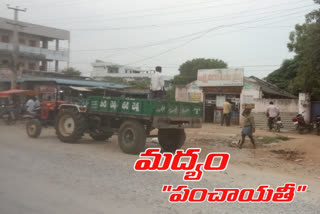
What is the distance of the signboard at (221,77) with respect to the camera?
72.7 ft

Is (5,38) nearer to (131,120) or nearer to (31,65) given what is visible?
(31,65)

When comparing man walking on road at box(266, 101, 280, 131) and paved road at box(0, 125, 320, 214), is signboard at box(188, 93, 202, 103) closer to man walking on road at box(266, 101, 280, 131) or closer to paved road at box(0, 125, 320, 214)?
man walking on road at box(266, 101, 280, 131)

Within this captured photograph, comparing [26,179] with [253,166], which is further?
[253,166]

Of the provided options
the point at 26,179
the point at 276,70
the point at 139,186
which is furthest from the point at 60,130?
the point at 276,70

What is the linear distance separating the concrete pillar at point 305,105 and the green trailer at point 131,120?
1022cm

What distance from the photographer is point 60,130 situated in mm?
12055

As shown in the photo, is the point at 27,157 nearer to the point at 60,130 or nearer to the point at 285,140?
the point at 60,130

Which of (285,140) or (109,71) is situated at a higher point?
(109,71)

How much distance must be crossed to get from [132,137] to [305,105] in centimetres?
1215

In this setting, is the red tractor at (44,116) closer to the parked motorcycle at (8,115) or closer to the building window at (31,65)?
the parked motorcycle at (8,115)

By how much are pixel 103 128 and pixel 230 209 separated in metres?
6.68

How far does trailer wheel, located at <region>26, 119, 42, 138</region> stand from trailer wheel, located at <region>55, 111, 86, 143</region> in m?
1.35

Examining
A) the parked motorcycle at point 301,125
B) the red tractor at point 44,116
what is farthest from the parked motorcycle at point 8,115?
the parked motorcycle at point 301,125

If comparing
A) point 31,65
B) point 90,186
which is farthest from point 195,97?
point 31,65
